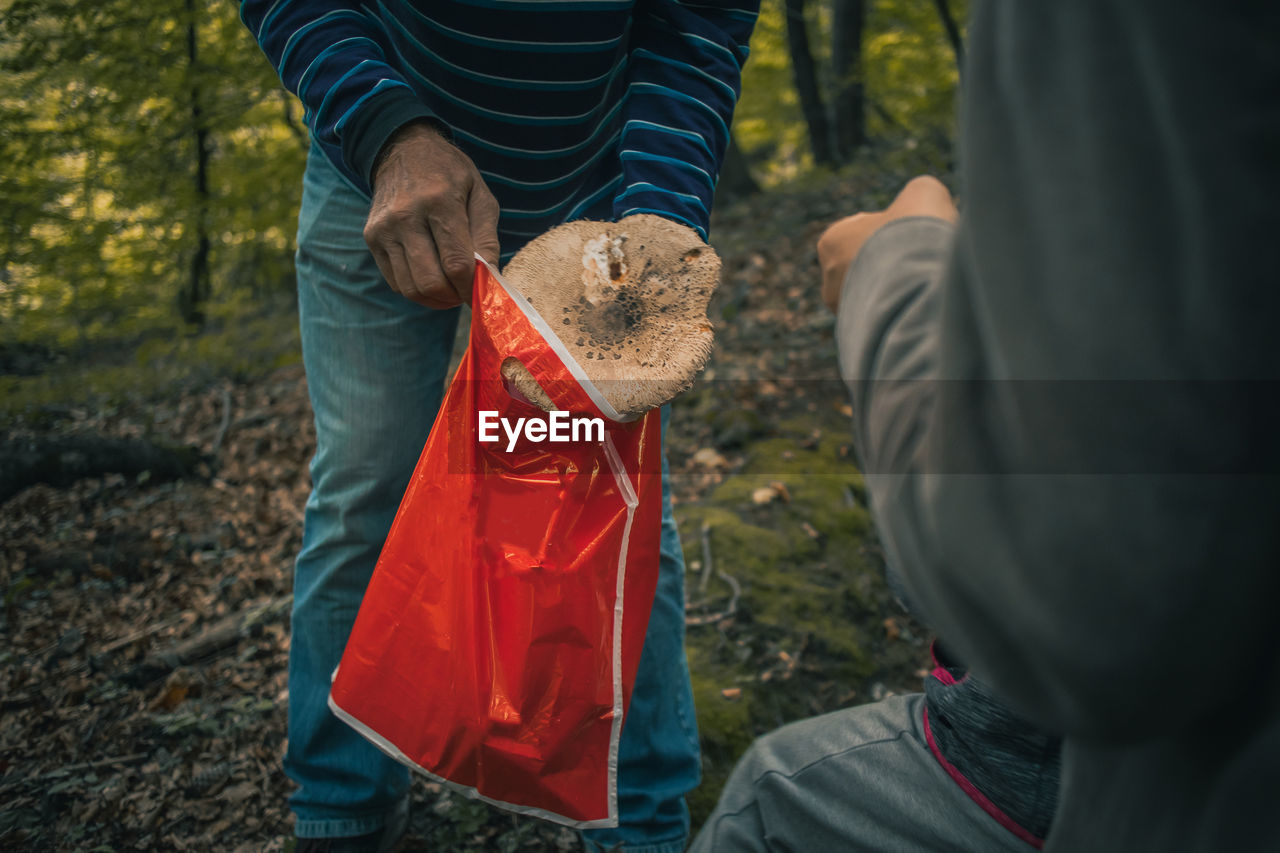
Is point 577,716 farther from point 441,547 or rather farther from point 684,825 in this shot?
point 684,825

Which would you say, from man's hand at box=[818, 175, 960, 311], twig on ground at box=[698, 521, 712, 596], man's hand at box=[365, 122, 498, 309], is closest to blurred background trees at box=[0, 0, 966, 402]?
man's hand at box=[365, 122, 498, 309]

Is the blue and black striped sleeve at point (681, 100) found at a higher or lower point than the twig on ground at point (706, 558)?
higher

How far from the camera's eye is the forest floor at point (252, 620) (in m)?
1.71

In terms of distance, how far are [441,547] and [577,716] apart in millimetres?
367

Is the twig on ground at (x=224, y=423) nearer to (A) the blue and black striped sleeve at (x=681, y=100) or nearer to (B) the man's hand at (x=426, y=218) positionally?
(B) the man's hand at (x=426, y=218)

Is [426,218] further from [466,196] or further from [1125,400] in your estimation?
[1125,400]

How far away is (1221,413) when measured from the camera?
0.36 metres

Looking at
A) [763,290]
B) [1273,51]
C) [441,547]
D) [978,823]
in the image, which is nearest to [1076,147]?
[1273,51]

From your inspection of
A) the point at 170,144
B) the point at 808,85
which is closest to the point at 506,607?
the point at 170,144

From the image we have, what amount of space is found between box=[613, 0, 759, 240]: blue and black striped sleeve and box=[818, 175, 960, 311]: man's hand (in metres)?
0.53

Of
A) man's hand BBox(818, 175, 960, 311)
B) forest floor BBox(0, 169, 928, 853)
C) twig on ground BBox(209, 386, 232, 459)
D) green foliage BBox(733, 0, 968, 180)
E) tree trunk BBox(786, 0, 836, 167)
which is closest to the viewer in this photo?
man's hand BBox(818, 175, 960, 311)

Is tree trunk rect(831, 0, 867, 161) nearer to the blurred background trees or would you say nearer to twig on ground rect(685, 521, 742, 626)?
the blurred background trees

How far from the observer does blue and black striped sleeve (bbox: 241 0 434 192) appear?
3.59 feet

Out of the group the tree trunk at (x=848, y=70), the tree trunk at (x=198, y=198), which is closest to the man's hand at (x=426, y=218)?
the tree trunk at (x=198, y=198)
